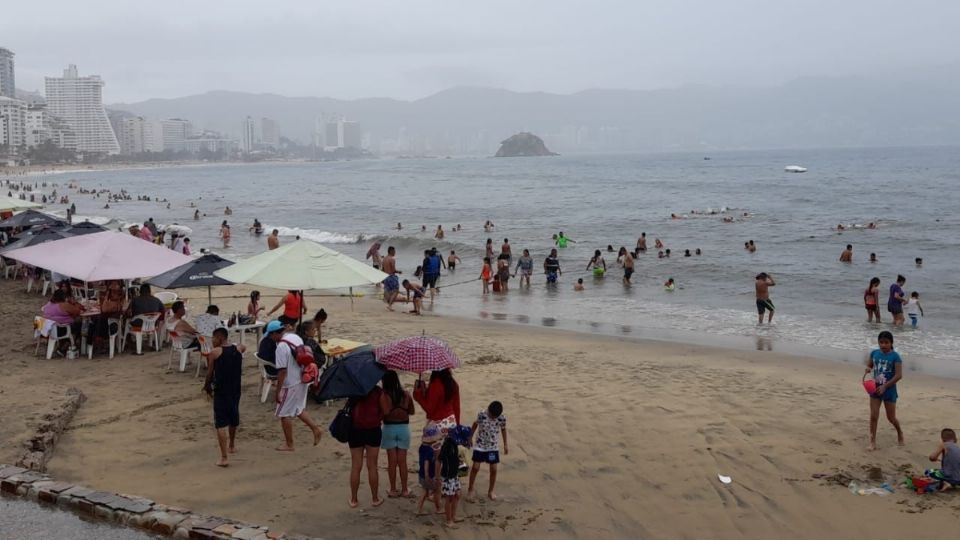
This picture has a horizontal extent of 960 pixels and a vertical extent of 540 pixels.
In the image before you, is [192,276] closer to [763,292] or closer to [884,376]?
[884,376]

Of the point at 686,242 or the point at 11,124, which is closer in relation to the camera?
the point at 686,242

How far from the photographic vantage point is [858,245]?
34.3 m

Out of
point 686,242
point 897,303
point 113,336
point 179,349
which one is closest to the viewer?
point 179,349

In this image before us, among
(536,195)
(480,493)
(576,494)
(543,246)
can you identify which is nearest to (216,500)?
(480,493)

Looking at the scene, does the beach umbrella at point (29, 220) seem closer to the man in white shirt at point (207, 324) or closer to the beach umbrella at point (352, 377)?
the man in white shirt at point (207, 324)

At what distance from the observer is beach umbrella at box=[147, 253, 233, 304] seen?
11.5 metres

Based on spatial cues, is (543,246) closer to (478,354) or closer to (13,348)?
(478,354)

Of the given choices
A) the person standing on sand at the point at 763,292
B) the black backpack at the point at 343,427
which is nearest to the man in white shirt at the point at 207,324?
the black backpack at the point at 343,427

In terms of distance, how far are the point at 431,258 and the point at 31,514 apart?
14.7 m

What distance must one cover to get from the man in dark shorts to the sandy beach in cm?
41

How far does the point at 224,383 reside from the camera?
7797mm

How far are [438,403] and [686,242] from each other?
30.7m

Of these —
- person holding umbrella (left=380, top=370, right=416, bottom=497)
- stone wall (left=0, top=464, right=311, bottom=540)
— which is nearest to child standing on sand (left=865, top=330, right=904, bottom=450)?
person holding umbrella (left=380, top=370, right=416, bottom=497)

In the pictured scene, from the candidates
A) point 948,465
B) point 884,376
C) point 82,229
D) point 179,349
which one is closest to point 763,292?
point 884,376
